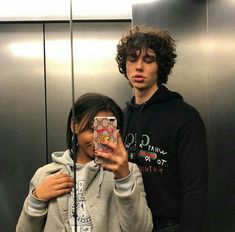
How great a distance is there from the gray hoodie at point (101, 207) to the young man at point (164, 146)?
14cm

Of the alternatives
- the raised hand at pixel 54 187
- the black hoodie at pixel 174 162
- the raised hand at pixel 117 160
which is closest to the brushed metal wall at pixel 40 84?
the black hoodie at pixel 174 162

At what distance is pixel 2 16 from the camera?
152cm

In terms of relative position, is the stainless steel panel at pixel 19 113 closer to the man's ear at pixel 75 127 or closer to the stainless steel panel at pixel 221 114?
the man's ear at pixel 75 127

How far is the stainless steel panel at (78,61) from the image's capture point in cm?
155

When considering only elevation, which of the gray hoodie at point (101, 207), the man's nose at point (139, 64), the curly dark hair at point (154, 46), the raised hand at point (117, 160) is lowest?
the gray hoodie at point (101, 207)

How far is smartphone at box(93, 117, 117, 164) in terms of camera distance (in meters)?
0.96

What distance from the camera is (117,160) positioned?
0.95 m

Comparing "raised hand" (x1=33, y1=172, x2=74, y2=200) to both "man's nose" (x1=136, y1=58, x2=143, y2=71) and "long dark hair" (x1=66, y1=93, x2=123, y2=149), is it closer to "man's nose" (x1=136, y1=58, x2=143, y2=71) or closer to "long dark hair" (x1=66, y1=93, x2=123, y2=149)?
"long dark hair" (x1=66, y1=93, x2=123, y2=149)

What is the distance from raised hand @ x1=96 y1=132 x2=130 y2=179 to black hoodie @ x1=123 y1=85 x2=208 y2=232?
0.73 feet

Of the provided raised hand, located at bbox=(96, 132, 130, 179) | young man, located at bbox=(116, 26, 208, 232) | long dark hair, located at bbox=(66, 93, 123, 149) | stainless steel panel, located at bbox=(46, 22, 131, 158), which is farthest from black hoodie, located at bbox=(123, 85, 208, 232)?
stainless steel panel, located at bbox=(46, 22, 131, 158)

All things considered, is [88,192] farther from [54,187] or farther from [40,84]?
[40,84]

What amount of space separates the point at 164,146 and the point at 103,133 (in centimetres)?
26

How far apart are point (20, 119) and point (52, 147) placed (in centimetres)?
16

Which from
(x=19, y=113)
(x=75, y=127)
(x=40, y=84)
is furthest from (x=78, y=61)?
(x=75, y=127)
